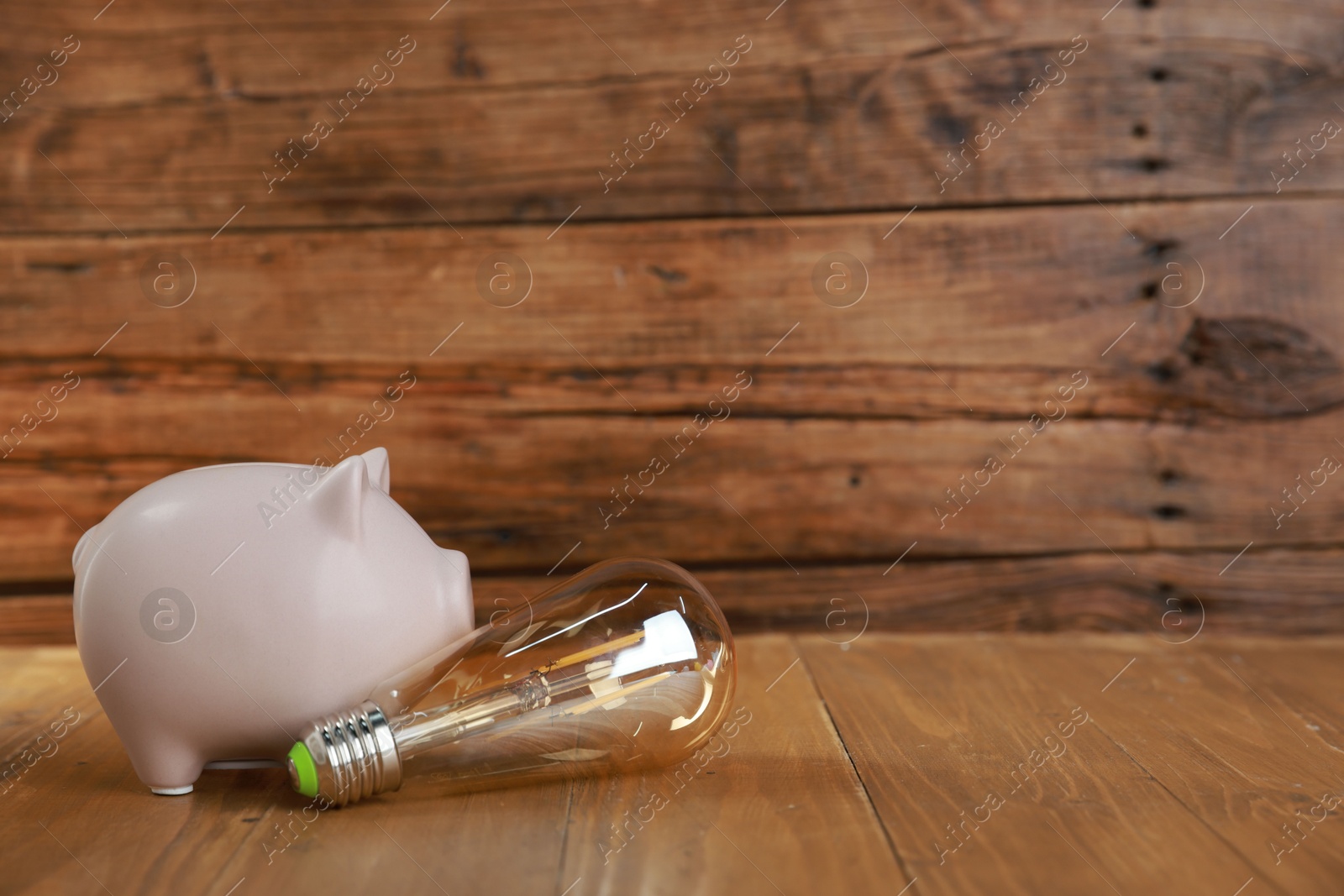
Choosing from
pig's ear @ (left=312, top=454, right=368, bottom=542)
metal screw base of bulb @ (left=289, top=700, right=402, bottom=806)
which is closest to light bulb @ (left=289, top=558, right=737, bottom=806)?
metal screw base of bulb @ (left=289, top=700, right=402, bottom=806)

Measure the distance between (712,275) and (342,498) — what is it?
2.14 feet

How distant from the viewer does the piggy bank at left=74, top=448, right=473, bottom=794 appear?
30.2 inches

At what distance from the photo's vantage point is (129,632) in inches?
30.1

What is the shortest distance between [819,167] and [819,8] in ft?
0.64

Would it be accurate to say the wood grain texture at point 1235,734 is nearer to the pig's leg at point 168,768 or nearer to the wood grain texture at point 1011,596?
the wood grain texture at point 1011,596

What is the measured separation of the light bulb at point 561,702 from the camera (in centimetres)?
80

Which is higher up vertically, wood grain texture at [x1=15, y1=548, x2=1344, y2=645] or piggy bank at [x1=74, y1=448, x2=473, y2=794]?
piggy bank at [x1=74, y1=448, x2=473, y2=794]

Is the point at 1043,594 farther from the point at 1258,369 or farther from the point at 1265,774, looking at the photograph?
the point at 1265,774

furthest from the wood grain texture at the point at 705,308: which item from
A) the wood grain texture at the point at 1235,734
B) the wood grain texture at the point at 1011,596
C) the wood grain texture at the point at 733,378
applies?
the wood grain texture at the point at 1235,734

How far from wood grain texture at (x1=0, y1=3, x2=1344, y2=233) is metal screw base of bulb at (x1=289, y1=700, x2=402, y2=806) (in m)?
0.72

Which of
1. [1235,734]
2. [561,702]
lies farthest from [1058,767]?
[561,702]

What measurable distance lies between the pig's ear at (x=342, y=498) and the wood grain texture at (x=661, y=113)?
59 centimetres

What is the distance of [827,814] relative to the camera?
0.78 m

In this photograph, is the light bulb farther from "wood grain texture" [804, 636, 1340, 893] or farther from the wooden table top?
"wood grain texture" [804, 636, 1340, 893]
